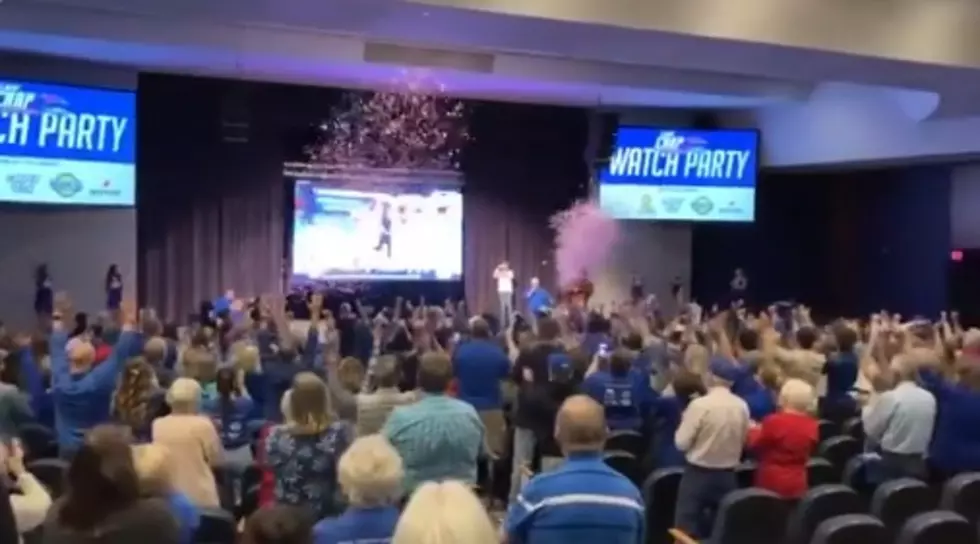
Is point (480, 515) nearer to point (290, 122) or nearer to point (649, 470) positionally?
point (649, 470)

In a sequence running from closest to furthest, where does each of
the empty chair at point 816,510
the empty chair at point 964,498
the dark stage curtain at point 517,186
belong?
the empty chair at point 816,510
the empty chair at point 964,498
the dark stage curtain at point 517,186

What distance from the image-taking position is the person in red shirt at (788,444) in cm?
632

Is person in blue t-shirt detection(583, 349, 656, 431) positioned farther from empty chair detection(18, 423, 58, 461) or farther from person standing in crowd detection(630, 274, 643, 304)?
person standing in crowd detection(630, 274, 643, 304)

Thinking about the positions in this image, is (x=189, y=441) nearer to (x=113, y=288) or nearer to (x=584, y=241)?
(x=113, y=288)

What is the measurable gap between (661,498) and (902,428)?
4.96ft

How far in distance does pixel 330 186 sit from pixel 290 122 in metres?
1.09

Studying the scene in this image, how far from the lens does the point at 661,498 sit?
20.9 feet

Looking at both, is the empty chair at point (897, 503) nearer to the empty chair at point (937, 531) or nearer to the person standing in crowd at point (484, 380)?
the empty chair at point (937, 531)

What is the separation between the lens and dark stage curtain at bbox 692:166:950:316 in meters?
20.1

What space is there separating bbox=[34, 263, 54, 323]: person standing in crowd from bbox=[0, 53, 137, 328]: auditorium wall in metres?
0.15

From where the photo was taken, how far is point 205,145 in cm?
1831

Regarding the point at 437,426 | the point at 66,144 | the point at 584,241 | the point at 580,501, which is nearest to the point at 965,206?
the point at 584,241

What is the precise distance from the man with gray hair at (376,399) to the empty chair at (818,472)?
2050mm

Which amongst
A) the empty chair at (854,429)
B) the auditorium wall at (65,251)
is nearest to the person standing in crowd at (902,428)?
the empty chair at (854,429)
